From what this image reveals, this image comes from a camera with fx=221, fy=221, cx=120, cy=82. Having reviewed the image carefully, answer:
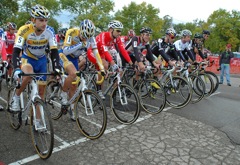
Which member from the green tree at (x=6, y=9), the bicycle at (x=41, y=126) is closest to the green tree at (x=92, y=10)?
the green tree at (x=6, y=9)

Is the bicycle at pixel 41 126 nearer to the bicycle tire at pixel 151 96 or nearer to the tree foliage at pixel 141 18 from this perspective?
the bicycle tire at pixel 151 96

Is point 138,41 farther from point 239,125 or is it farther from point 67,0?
point 67,0

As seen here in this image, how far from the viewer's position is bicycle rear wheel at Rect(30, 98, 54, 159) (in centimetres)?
317

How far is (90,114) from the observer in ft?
13.6

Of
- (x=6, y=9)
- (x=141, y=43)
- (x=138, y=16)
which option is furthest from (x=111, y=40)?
(x=138, y=16)

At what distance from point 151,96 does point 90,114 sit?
2.28 metres

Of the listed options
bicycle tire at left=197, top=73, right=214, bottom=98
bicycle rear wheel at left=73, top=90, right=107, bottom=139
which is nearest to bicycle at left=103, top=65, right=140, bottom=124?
bicycle rear wheel at left=73, top=90, right=107, bottom=139

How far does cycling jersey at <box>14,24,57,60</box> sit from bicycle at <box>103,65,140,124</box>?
4.84 feet

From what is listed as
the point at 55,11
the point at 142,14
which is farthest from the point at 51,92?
the point at 55,11

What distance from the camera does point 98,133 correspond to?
4.05 metres

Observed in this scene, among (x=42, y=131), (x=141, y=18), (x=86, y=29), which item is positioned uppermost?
(x=141, y=18)

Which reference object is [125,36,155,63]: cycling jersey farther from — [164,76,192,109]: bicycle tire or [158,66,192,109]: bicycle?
[164,76,192,109]: bicycle tire

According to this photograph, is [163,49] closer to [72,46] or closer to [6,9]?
[72,46]

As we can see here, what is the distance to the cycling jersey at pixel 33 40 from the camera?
3765 millimetres
